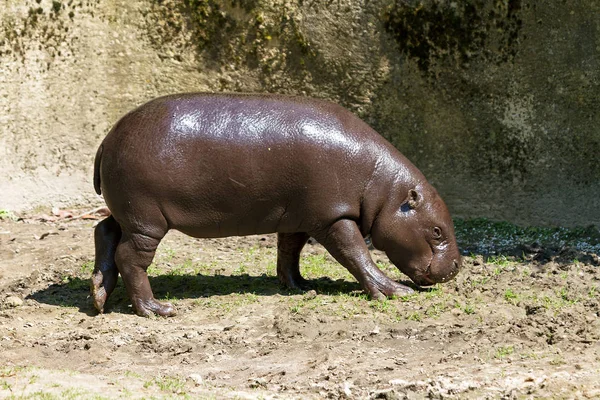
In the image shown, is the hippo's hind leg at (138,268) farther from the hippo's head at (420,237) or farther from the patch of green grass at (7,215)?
the patch of green grass at (7,215)

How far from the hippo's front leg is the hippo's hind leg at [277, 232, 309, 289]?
632 millimetres

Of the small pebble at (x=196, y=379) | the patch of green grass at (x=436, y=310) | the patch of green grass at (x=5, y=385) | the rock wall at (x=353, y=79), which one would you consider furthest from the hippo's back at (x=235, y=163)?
the rock wall at (x=353, y=79)

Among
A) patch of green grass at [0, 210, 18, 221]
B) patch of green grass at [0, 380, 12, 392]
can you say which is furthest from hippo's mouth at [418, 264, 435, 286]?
patch of green grass at [0, 210, 18, 221]

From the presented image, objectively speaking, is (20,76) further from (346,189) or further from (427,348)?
(427,348)

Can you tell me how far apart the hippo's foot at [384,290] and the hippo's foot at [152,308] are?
5.40ft

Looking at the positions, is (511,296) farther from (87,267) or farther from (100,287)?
(87,267)

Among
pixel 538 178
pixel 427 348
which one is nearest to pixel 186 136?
pixel 427 348

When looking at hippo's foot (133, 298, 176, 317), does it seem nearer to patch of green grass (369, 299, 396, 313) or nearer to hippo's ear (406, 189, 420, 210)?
patch of green grass (369, 299, 396, 313)

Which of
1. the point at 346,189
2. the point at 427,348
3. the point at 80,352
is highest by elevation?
the point at 346,189

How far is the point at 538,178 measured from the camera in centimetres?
1087

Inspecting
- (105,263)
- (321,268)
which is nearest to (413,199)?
(321,268)

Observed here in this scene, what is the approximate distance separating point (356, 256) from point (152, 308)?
1.73 meters

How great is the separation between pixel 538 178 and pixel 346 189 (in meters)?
3.97

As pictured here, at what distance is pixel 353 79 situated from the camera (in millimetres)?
11062
